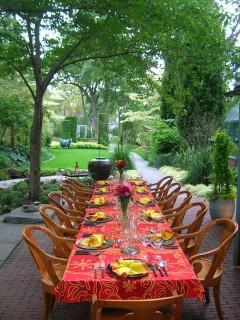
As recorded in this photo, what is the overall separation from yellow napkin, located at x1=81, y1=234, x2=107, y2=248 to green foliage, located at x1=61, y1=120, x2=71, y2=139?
40.8 metres

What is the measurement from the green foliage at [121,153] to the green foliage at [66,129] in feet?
93.1

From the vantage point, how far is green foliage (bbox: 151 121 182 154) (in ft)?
66.6

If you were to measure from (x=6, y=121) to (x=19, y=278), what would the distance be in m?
13.0

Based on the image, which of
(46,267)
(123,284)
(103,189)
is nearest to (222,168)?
(103,189)

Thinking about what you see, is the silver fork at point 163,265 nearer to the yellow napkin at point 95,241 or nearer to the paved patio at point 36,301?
the yellow napkin at point 95,241

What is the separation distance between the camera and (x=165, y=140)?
2044 cm

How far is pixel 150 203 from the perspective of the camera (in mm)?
5691

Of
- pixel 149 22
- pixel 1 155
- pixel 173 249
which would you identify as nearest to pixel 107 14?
pixel 149 22

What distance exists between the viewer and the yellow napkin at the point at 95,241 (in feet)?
12.1

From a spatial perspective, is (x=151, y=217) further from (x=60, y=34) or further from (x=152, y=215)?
(x=60, y=34)

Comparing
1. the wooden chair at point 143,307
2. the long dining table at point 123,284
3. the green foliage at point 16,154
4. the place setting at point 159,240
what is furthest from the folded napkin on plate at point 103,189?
the green foliage at point 16,154

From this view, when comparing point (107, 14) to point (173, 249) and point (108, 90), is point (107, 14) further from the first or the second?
point (108, 90)

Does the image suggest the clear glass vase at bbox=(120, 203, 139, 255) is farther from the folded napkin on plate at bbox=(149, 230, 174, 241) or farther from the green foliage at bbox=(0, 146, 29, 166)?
the green foliage at bbox=(0, 146, 29, 166)

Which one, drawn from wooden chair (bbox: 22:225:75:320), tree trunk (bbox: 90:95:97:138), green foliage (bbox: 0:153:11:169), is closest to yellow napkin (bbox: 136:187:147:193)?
wooden chair (bbox: 22:225:75:320)
